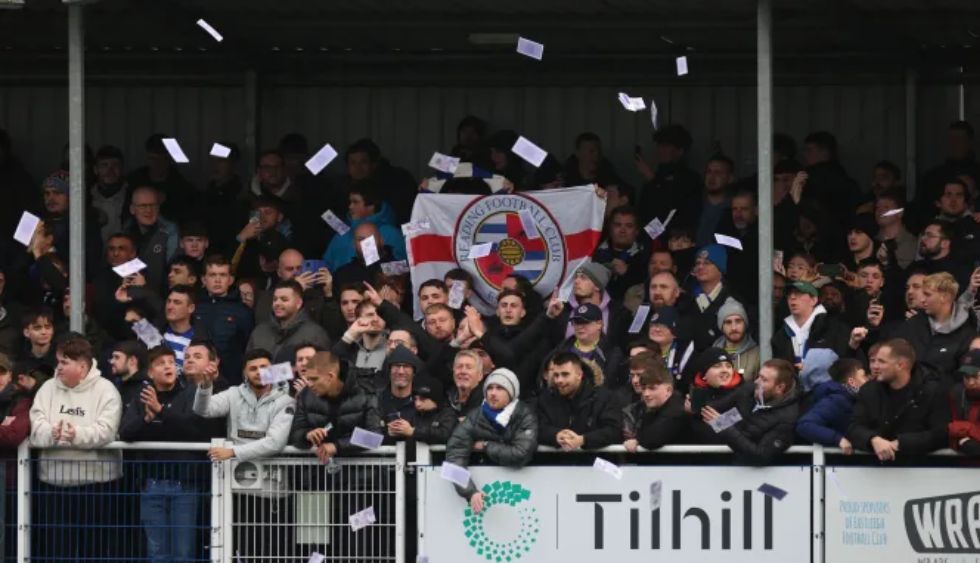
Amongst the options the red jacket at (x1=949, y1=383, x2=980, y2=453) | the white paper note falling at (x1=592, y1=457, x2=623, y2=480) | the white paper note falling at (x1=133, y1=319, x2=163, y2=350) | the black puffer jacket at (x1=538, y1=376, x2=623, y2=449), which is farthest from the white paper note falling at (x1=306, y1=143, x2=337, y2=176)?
the red jacket at (x1=949, y1=383, x2=980, y2=453)

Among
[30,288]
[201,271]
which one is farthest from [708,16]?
[30,288]

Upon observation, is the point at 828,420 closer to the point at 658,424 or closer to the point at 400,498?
the point at 658,424

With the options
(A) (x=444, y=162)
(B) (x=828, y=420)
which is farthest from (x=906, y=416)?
(A) (x=444, y=162)

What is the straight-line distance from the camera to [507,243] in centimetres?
2108

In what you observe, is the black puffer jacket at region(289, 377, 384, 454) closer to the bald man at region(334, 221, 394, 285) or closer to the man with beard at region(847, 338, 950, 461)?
the bald man at region(334, 221, 394, 285)

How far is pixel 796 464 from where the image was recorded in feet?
54.3

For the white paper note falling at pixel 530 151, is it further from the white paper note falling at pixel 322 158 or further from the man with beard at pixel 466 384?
the man with beard at pixel 466 384

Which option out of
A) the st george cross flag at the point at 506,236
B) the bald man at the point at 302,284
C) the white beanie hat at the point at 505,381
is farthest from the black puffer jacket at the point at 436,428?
the st george cross flag at the point at 506,236

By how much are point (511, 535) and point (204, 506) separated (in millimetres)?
2125

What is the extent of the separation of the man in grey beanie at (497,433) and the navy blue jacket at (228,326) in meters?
3.00

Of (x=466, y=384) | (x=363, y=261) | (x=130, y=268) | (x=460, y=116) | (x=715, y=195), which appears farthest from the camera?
(x=460, y=116)

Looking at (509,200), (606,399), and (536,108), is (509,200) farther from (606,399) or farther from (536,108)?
(606,399)

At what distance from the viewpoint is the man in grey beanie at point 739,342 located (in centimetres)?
1762

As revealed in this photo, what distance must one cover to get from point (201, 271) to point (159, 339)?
1.49 metres
